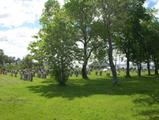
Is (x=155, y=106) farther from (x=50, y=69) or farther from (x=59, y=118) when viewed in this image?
(x=50, y=69)

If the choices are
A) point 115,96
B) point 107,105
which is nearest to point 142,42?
point 115,96

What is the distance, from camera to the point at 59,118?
27453 mm

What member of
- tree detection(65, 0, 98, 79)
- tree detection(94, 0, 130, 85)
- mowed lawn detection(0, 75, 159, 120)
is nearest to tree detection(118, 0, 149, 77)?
tree detection(65, 0, 98, 79)

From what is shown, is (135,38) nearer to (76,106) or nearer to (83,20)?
(83,20)

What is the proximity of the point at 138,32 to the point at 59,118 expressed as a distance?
52.8m

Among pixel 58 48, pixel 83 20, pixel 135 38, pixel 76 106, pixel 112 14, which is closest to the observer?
pixel 76 106

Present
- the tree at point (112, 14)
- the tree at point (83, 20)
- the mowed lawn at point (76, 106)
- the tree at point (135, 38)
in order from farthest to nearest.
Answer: the tree at point (135, 38)
the tree at point (83, 20)
the tree at point (112, 14)
the mowed lawn at point (76, 106)

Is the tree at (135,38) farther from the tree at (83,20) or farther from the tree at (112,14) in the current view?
the tree at (112,14)

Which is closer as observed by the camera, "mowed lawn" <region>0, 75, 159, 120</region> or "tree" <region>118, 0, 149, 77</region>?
"mowed lawn" <region>0, 75, 159, 120</region>

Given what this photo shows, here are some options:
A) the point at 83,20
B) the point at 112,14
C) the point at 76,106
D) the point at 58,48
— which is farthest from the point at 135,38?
the point at 76,106


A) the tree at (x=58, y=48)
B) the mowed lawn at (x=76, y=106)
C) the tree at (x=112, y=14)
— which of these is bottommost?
the mowed lawn at (x=76, y=106)

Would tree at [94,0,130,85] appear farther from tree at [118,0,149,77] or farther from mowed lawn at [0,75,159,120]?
tree at [118,0,149,77]

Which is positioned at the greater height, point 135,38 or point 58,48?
point 135,38

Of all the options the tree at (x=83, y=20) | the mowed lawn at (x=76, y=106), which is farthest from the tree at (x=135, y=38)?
the mowed lawn at (x=76, y=106)
